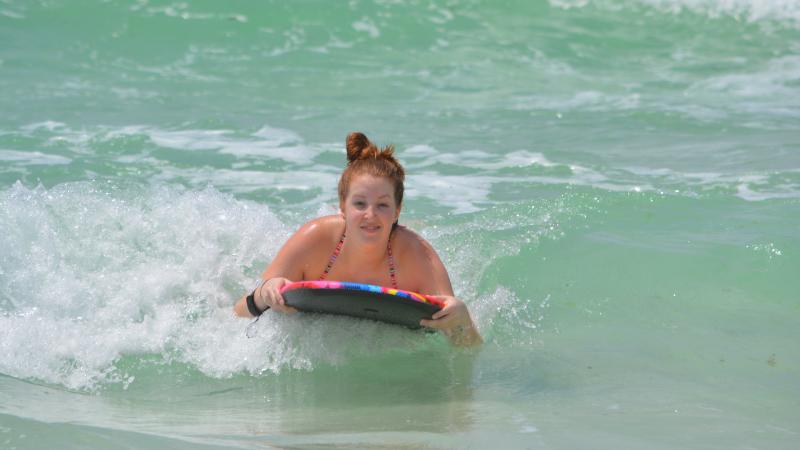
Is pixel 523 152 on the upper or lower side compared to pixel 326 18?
lower

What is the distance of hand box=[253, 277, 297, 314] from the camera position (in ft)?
15.1

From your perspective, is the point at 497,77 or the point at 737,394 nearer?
the point at 737,394

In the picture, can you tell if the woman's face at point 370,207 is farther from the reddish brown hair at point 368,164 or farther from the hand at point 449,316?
the hand at point 449,316

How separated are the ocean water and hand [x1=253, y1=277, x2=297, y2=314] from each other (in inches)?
6.0

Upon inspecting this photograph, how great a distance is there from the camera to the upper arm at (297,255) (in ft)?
16.2

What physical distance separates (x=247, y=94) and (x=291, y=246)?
22.9ft

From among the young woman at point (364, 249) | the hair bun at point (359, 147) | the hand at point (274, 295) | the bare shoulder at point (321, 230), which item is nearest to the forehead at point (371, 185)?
the young woman at point (364, 249)

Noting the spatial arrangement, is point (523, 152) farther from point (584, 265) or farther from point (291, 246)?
point (291, 246)

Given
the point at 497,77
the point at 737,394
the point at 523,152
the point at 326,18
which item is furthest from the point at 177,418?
the point at 326,18

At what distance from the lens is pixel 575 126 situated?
1024cm

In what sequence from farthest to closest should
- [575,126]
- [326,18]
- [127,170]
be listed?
[326,18] < [575,126] < [127,170]

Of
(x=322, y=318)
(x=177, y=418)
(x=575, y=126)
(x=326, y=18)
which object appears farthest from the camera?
(x=326, y=18)

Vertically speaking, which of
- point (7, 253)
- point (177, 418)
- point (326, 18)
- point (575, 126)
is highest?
point (326, 18)

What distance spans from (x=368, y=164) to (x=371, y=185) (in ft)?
0.33
